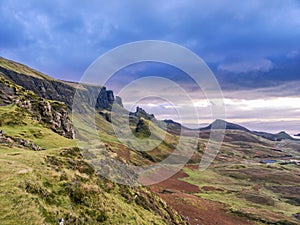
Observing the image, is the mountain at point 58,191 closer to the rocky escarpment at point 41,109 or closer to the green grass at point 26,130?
the green grass at point 26,130

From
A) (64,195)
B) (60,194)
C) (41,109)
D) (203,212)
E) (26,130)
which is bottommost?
(203,212)

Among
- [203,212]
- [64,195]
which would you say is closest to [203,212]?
[203,212]

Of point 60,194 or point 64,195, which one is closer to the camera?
point 60,194

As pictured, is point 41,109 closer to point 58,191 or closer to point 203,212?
point 58,191

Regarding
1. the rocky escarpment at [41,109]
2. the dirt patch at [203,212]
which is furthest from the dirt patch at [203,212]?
the rocky escarpment at [41,109]

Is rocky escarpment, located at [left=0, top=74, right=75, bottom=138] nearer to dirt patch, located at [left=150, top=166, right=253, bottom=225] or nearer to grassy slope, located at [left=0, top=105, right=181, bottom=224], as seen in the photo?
grassy slope, located at [left=0, top=105, right=181, bottom=224]

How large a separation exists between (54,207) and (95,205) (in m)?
4.62

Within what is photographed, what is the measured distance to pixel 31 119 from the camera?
4891 centimetres

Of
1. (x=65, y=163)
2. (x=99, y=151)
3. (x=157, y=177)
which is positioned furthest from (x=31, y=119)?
(x=157, y=177)

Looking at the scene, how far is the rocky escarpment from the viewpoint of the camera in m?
55.0

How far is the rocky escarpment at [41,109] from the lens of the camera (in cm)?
5497

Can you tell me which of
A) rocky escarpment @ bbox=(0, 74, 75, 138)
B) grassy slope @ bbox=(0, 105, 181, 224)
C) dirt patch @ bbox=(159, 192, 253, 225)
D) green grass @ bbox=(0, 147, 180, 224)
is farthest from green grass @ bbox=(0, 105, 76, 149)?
dirt patch @ bbox=(159, 192, 253, 225)

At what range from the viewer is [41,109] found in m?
58.0

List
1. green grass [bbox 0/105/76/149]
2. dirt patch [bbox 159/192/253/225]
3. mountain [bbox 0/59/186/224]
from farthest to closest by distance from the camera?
dirt patch [bbox 159/192/253/225]
green grass [bbox 0/105/76/149]
mountain [bbox 0/59/186/224]
